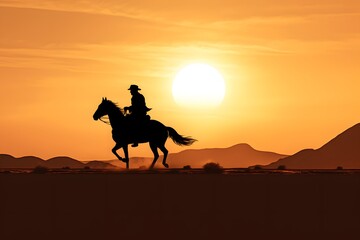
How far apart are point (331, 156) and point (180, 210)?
15397 centimetres

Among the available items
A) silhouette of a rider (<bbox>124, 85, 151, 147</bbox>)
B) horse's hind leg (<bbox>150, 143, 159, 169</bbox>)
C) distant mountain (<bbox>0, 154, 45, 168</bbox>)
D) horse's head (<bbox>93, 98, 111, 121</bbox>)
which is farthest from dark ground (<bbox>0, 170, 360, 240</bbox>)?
distant mountain (<bbox>0, 154, 45, 168</bbox>)

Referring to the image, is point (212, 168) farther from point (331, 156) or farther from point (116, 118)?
point (331, 156)

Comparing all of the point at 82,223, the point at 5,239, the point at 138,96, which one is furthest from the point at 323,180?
the point at 5,239

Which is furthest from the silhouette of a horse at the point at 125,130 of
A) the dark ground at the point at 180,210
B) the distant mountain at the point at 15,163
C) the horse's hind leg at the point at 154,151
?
the distant mountain at the point at 15,163

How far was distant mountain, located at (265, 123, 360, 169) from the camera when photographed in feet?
513

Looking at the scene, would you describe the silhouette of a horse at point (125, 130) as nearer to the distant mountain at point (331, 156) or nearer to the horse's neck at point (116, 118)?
the horse's neck at point (116, 118)

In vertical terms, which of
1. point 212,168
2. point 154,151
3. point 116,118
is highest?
point 116,118

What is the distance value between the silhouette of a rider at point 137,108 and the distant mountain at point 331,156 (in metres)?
117

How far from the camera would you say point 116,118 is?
1399 inches

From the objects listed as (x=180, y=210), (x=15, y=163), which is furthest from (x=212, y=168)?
(x=15, y=163)

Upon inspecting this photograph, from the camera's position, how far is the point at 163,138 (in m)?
36.8

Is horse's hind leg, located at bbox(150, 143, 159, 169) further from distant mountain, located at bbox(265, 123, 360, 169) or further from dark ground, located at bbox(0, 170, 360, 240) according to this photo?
distant mountain, located at bbox(265, 123, 360, 169)

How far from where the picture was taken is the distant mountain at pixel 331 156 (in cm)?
15650

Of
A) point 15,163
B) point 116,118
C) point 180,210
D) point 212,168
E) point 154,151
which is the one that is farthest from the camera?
point 15,163
